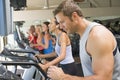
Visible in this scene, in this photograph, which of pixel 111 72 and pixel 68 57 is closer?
pixel 111 72

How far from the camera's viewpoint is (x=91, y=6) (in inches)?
388

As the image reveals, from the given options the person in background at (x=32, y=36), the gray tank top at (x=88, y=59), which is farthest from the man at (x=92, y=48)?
the person in background at (x=32, y=36)

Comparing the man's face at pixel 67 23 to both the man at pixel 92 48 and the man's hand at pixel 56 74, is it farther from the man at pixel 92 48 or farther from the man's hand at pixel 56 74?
the man's hand at pixel 56 74

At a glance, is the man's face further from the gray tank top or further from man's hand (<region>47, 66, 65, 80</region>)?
man's hand (<region>47, 66, 65, 80</region>)

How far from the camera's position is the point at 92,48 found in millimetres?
2209

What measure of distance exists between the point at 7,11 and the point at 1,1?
113mm

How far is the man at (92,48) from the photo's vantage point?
2.17m

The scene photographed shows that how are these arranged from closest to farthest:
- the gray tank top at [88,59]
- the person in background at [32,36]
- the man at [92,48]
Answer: the man at [92,48] → the gray tank top at [88,59] → the person in background at [32,36]

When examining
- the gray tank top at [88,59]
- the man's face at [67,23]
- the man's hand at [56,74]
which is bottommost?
the man's hand at [56,74]

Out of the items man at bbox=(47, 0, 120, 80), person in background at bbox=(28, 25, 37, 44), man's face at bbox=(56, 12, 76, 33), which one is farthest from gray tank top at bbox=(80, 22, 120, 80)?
person in background at bbox=(28, 25, 37, 44)

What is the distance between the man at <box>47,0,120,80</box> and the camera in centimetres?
217

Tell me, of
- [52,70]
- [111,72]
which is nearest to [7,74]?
[52,70]

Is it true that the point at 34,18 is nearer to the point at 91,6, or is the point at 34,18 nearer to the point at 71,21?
the point at 91,6

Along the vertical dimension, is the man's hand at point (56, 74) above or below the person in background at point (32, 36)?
above
